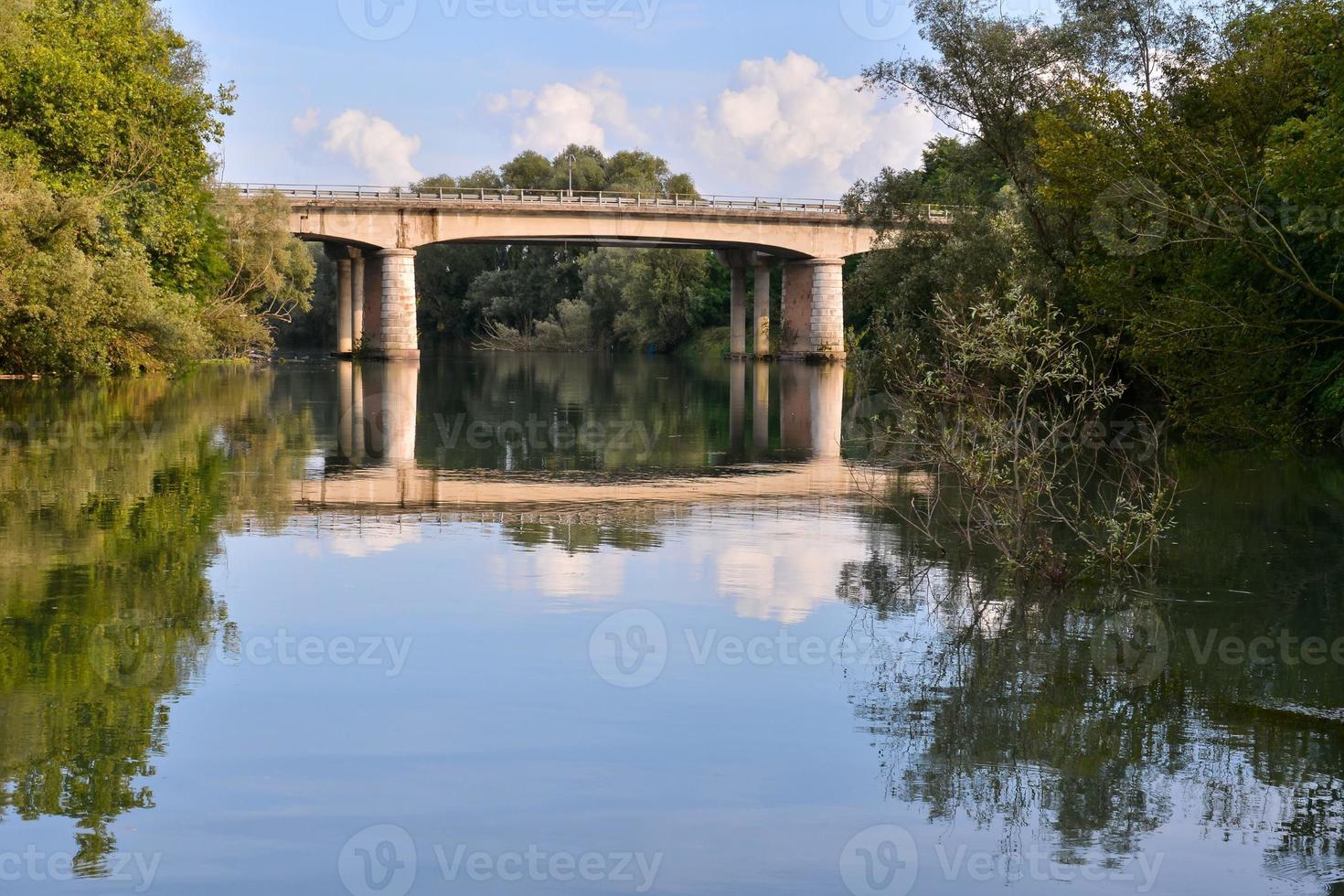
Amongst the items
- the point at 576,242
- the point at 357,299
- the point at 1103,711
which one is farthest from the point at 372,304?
the point at 1103,711

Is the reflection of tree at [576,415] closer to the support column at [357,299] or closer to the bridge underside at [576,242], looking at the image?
the bridge underside at [576,242]

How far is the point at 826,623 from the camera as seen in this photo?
1245 centimetres

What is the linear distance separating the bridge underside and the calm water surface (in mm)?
55961

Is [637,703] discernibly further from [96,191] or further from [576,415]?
[96,191]

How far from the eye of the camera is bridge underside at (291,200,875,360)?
7475 cm

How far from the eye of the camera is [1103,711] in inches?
382

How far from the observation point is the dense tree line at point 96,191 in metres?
39.4

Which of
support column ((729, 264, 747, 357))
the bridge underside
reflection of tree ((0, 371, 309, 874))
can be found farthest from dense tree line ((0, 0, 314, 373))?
support column ((729, 264, 747, 357))

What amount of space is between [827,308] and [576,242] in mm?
14142

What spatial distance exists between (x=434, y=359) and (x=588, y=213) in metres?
15.8

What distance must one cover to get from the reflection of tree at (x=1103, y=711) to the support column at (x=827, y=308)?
223 ft

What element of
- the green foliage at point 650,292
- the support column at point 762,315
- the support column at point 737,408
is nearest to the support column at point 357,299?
the green foliage at point 650,292

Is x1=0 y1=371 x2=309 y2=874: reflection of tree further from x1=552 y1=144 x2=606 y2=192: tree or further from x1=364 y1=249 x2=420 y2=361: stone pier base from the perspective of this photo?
x1=552 y1=144 x2=606 y2=192: tree

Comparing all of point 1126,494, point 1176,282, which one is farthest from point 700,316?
point 1126,494
